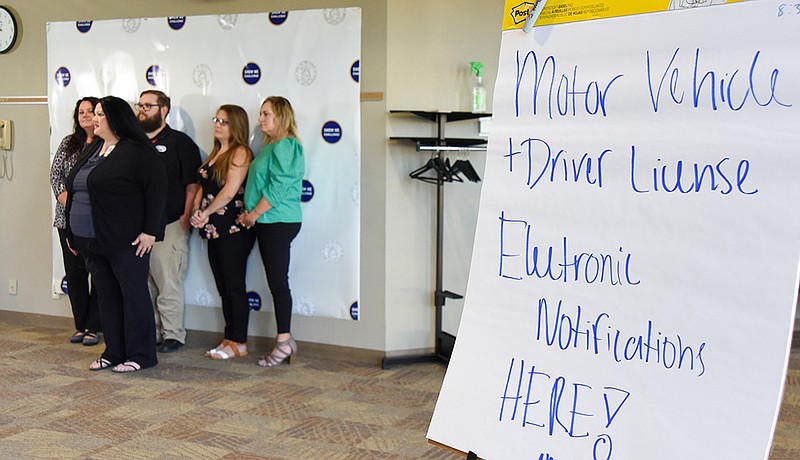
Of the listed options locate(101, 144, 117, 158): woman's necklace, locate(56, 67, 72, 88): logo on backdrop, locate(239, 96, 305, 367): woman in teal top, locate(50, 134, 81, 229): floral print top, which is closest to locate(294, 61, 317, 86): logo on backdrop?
locate(239, 96, 305, 367): woman in teal top

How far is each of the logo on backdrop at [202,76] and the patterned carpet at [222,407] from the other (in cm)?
156

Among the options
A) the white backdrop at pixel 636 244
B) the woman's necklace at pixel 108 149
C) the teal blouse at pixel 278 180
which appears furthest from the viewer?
the teal blouse at pixel 278 180

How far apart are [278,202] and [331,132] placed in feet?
1.72

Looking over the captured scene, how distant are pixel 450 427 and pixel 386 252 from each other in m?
3.09

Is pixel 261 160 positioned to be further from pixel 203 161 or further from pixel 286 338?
pixel 286 338

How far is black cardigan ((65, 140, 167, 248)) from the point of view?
13.8 ft

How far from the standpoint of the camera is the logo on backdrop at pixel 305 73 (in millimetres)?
4797

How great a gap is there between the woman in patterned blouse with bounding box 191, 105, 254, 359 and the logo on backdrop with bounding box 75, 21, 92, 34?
1213 millimetres

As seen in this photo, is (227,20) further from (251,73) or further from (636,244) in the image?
(636,244)

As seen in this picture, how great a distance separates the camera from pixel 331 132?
4.79m

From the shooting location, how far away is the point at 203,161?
5070 mm

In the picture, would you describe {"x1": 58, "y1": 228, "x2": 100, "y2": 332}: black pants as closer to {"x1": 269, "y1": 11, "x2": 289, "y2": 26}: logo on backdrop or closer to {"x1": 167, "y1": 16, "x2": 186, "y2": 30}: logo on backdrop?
{"x1": 167, "y1": 16, "x2": 186, "y2": 30}: logo on backdrop

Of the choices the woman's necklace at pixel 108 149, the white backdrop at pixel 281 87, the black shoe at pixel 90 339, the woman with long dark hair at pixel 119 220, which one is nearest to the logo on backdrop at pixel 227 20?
the white backdrop at pixel 281 87

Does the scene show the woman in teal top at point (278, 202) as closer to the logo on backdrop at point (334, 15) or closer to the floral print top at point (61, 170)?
the logo on backdrop at point (334, 15)
